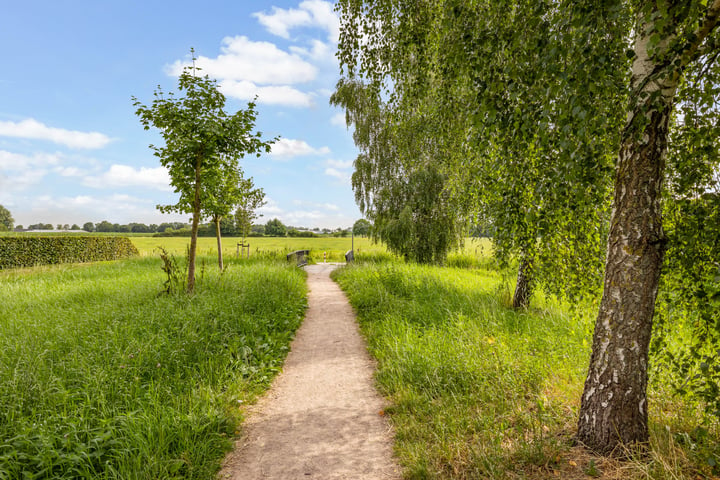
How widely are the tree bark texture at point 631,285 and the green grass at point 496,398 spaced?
0.27 meters

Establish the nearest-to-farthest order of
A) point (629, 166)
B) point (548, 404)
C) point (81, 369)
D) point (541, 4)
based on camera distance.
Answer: point (541, 4), point (629, 166), point (548, 404), point (81, 369)

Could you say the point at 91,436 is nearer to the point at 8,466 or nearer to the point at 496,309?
the point at 8,466

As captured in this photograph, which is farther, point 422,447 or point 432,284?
point 432,284

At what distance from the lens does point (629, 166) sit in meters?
2.62

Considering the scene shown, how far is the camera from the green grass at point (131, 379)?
2.89 m

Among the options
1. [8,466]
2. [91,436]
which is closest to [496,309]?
[91,436]

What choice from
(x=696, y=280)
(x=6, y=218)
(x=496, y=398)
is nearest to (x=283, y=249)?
(x=496, y=398)

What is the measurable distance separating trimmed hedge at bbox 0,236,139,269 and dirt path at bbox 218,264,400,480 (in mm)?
18178

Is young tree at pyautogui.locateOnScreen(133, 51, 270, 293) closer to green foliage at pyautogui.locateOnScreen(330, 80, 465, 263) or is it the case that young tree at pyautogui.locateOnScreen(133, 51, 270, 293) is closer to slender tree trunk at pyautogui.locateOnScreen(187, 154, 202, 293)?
slender tree trunk at pyautogui.locateOnScreen(187, 154, 202, 293)

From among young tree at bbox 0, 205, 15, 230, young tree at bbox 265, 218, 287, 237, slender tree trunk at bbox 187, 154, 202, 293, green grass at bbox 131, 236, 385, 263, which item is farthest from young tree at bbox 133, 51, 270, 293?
young tree at bbox 0, 205, 15, 230

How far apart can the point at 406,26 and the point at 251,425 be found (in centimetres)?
515

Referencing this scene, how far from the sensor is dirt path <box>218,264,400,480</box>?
3.04 meters

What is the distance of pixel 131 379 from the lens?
3.99 metres

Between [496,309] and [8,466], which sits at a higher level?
[496,309]
